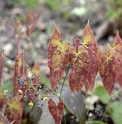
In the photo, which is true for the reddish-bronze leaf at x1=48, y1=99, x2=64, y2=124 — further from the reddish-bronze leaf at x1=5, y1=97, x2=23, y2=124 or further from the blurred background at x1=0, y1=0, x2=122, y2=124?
the blurred background at x1=0, y1=0, x2=122, y2=124

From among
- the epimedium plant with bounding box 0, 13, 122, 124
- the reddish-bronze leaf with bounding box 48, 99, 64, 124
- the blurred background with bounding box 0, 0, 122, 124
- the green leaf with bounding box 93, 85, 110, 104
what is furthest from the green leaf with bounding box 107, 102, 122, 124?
the blurred background with bounding box 0, 0, 122, 124

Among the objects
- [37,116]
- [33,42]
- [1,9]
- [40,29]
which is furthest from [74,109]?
[1,9]

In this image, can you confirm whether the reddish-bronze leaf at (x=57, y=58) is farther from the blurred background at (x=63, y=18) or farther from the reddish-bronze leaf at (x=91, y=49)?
the blurred background at (x=63, y=18)

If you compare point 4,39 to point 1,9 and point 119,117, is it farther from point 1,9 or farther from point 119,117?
point 119,117

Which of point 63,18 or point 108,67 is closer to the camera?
point 108,67

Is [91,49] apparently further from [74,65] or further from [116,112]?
[116,112]

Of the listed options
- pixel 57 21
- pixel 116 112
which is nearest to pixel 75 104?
pixel 116 112
